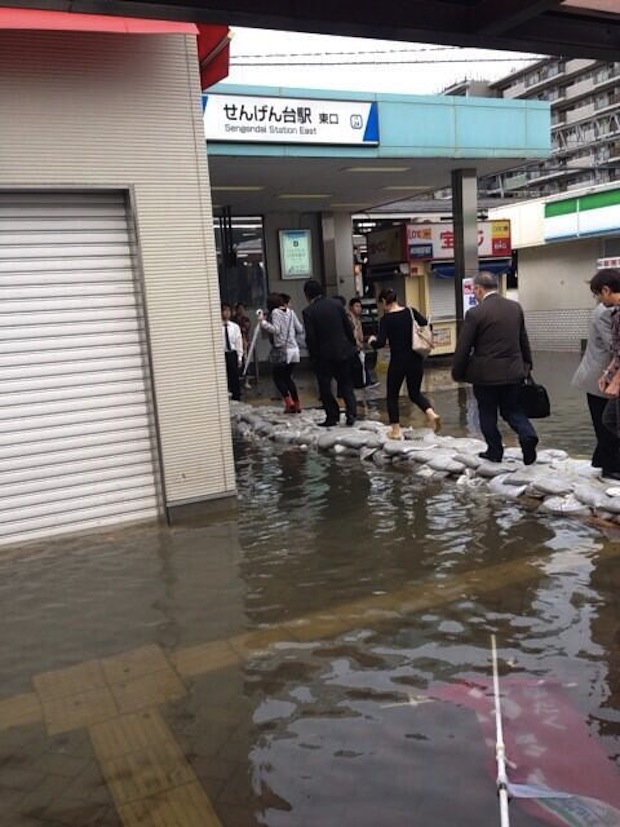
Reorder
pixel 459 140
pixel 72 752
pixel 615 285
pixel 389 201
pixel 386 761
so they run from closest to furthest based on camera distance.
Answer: pixel 386 761, pixel 72 752, pixel 615 285, pixel 459 140, pixel 389 201

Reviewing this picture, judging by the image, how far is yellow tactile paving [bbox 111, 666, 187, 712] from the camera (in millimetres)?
3207

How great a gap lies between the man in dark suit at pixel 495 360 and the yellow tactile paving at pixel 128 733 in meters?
3.99

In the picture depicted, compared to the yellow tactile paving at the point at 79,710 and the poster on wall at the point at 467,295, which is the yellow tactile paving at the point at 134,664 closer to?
the yellow tactile paving at the point at 79,710

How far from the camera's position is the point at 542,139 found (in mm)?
12727

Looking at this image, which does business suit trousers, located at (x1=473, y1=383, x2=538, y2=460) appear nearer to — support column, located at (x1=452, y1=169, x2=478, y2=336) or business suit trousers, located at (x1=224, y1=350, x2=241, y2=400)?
business suit trousers, located at (x1=224, y1=350, x2=241, y2=400)

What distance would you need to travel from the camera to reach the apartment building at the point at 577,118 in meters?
78.4

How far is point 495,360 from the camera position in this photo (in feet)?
20.2

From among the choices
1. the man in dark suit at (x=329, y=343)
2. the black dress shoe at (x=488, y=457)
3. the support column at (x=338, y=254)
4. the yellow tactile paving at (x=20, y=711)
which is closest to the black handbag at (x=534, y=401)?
the black dress shoe at (x=488, y=457)

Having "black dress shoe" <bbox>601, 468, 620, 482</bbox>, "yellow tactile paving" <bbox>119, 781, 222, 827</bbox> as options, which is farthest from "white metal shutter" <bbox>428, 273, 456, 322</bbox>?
"yellow tactile paving" <bbox>119, 781, 222, 827</bbox>

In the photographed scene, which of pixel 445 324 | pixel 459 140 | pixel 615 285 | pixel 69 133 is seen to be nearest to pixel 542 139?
pixel 459 140

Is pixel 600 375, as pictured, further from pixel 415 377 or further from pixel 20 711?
pixel 20 711

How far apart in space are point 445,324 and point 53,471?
12.1 meters

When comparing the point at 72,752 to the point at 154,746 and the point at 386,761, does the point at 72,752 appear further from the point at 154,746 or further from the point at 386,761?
the point at 386,761

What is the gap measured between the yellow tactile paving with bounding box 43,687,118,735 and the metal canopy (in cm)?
266
